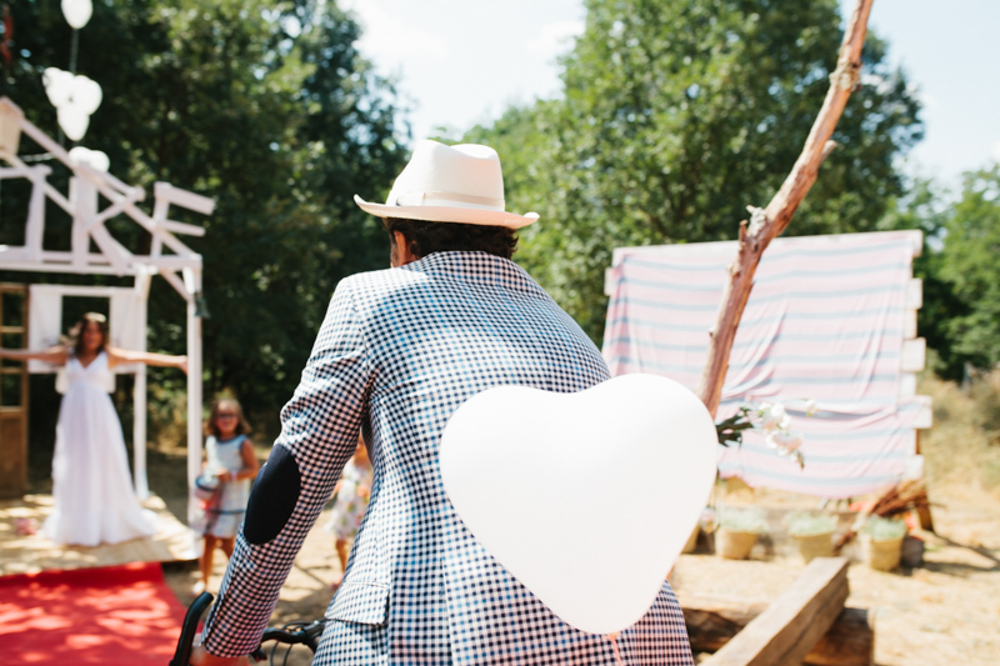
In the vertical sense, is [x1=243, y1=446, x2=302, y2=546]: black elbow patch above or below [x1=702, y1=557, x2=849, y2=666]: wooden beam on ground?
above

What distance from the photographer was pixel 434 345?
1147 mm

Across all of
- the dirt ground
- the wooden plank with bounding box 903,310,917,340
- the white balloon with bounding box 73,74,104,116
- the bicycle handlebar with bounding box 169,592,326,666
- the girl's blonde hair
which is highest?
the white balloon with bounding box 73,74,104,116

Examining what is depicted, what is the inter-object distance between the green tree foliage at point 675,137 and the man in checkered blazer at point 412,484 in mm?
11098

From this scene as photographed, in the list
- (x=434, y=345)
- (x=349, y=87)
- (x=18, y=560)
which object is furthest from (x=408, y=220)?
(x=349, y=87)

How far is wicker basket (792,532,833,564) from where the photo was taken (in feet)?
20.2

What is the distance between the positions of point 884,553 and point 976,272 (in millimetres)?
18563

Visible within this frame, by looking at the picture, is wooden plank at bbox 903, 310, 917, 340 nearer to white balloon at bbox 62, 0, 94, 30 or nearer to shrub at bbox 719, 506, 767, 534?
shrub at bbox 719, 506, 767, 534

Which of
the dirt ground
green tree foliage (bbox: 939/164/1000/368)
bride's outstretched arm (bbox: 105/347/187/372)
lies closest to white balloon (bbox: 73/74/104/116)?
bride's outstretched arm (bbox: 105/347/187/372)

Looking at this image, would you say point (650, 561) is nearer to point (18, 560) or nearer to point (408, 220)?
point (408, 220)

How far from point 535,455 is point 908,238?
18.7 ft

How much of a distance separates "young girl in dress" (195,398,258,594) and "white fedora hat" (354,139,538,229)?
4027 millimetres

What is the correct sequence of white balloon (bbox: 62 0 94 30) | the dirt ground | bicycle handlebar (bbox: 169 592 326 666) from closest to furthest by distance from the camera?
bicycle handlebar (bbox: 169 592 326 666), the dirt ground, white balloon (bbox: 62 0 94 30)

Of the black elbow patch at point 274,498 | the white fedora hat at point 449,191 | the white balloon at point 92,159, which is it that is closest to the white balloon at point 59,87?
the white balloon at point 92,159

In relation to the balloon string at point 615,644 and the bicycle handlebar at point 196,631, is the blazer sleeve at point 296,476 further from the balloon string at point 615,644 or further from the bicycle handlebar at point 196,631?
the balloon string at point 615,644
